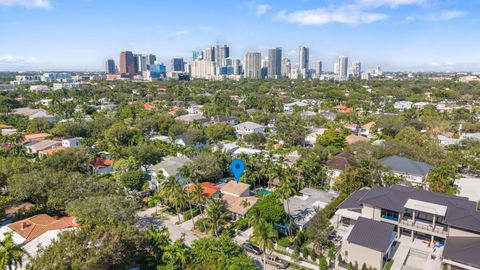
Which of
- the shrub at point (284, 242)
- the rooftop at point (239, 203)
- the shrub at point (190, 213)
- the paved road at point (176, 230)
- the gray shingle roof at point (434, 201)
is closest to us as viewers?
the gray shingle roof at point (434, 201)

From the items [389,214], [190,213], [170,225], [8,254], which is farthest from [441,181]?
[8,254]

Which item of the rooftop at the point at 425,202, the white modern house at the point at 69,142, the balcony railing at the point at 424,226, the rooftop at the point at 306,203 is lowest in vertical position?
the rooftop at the point at 306,203

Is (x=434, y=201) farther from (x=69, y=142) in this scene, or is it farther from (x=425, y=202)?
(x=69, y=142)

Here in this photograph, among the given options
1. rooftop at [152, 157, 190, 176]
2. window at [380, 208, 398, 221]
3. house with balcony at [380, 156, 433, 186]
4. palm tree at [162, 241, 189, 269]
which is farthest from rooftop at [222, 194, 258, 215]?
house with balcony at [380, 156, 433, 186]

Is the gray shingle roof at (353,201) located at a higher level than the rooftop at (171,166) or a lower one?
lower

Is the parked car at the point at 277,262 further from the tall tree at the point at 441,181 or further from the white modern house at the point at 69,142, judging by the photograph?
the white modern house at the point at 69,142

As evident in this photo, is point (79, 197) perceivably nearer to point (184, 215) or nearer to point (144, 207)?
point (144, 207)

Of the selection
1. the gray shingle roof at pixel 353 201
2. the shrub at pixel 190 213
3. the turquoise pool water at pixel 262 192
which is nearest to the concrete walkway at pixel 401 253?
the gray shingle roof at pixel 353 201
